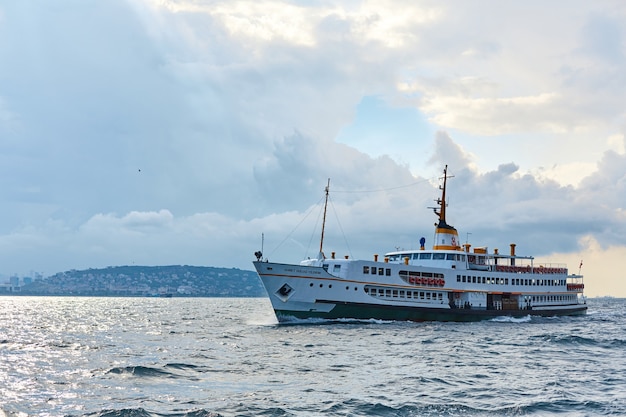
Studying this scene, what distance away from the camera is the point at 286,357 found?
29.5 metres

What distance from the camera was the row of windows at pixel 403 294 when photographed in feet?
161

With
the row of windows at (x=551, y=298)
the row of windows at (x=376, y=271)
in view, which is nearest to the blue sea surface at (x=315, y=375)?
the row of windows at (x=376, y=271)

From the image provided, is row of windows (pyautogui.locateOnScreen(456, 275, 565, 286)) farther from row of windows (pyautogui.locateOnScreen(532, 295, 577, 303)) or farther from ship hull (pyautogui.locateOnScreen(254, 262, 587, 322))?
ship hull (pyautogui.locateOnScreen(254, 262, 587, 322))

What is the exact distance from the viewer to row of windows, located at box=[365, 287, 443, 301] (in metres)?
49.0

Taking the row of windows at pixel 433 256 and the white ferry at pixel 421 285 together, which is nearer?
the white ferry at pixel 421 285

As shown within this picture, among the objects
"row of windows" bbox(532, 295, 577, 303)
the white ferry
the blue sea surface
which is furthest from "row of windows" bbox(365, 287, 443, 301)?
"row of windows" bbox(532, 295, 577, 303)

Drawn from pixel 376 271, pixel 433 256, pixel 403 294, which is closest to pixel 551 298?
pixel 433 256

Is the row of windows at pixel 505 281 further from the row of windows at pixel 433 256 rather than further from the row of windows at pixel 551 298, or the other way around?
the row of windows at pixel 433 256

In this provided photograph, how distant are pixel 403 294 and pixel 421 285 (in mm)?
1842

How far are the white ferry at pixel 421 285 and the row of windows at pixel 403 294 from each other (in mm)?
83

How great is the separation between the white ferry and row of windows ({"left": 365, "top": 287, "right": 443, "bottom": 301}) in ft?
0.27

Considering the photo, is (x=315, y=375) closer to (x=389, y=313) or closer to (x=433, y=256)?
(x=389, y=313)

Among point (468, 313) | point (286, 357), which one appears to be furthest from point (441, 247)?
point (286, 357)

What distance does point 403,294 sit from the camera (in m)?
50.9
